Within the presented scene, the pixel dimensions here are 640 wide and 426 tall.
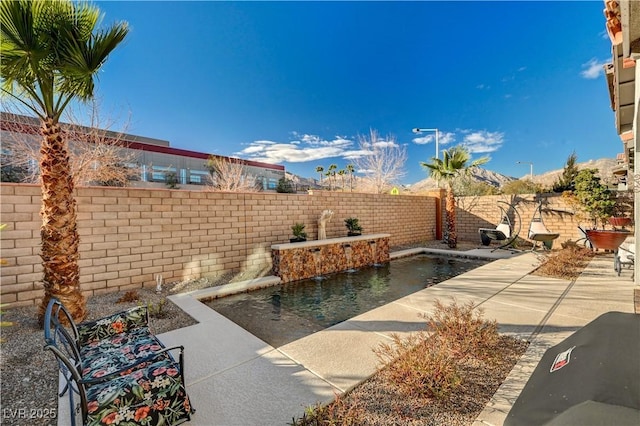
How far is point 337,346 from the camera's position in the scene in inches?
116

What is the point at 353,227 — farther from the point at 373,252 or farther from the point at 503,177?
the point at 503,177

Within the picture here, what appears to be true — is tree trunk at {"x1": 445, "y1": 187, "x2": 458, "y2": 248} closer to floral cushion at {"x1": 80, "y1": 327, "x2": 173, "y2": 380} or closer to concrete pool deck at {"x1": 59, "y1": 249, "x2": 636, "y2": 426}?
concrete pool deck at {"x1": 59, "y1": 249, "x2": 636, "y2": 426}

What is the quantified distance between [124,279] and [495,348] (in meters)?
5.94

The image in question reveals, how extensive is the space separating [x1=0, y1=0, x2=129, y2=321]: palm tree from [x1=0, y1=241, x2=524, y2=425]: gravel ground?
0.42m

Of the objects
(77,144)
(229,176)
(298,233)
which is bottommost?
(298,233)

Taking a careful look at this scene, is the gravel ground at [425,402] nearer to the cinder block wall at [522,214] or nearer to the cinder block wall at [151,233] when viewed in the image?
the cinder block wall at [151,233]

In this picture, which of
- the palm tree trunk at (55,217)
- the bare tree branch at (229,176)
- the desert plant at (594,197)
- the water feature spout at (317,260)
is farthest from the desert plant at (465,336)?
the bare tree branch at (229,176)

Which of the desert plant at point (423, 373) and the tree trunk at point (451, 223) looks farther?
the tree trunk at point (451, 223)

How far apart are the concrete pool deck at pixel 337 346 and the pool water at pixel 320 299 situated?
1.29 ft

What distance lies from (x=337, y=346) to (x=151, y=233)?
4457 millimetres

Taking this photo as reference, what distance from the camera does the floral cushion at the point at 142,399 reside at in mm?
1646

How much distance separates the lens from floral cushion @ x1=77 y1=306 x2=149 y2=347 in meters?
2.46

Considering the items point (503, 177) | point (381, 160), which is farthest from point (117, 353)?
point (503, 177)

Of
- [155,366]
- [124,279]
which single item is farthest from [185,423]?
[124,279]
